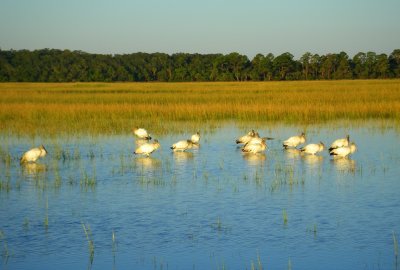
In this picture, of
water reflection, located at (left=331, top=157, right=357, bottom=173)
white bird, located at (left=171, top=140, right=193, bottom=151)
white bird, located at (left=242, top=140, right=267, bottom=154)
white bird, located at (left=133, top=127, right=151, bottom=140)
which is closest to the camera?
water reflection, located at (left=331, top=157, right=357, bottom=173)

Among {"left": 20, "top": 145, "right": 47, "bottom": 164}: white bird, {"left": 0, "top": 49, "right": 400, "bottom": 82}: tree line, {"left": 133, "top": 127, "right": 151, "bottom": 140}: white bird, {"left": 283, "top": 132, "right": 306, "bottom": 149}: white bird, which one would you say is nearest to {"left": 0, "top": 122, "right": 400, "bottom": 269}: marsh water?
{"left": 20, "top": 145, "right": 47, "bottom": 164}: white bird

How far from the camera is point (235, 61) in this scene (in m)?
79.2

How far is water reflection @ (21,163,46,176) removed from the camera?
12883 mm

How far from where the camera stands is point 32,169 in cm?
1338

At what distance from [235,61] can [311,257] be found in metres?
72.8

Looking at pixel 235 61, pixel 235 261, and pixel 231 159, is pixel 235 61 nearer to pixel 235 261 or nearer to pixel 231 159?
pixel 231 159

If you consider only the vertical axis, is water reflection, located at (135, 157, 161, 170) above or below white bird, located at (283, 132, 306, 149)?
below

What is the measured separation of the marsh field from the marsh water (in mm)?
22

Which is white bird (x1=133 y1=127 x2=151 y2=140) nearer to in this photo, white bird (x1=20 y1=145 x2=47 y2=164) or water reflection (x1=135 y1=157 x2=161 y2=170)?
water reflection (x1=135 y1=157 x2=161 y2=170)

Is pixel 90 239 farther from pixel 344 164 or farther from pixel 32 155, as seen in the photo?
pixel 344 164

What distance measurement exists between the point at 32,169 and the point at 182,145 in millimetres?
3746

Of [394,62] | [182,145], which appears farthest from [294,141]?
[394,62]

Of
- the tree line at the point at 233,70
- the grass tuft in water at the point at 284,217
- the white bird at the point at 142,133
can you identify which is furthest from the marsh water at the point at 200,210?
the tree line at the point at 233,70

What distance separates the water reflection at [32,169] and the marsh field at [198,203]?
20 mm
